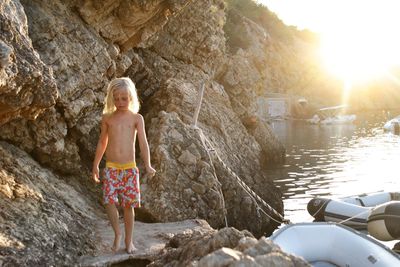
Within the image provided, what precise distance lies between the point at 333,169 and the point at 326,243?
12981 millimetres

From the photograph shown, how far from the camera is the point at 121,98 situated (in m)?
5.96

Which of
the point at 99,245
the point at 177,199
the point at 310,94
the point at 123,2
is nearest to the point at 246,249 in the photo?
the point at 99,245

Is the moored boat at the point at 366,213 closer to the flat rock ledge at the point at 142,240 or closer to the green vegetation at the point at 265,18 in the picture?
the flat rock ledge at the point at 142,240

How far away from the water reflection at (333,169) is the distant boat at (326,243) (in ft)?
15.2

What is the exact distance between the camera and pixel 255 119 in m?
21.3

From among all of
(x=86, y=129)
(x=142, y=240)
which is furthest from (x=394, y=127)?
(x=142, y=240)

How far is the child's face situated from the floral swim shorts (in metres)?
0.75

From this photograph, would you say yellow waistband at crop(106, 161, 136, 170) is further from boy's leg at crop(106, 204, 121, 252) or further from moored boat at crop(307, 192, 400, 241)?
moored boat at crop(307, 192, 400, 241)

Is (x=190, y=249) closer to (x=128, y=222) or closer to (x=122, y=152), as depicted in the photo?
(x=128, y=222)

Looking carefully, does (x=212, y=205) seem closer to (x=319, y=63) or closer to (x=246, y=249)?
(x=246, y=249)

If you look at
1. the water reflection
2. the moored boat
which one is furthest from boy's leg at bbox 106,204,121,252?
the water reflection

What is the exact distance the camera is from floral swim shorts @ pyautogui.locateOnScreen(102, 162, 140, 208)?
236 inches

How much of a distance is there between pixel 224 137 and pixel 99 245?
7.92 m

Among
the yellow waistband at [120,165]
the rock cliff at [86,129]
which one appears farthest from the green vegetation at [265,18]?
the yellow waistband at [120,165]
